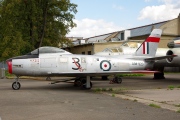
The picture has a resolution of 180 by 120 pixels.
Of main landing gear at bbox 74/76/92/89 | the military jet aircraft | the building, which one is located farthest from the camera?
the building

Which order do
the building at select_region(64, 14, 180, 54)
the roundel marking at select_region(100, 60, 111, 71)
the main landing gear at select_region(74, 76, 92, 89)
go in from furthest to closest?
1. the building at select_region(64, 14, 180, 54)
2. the roundel marking at select_region(100, 60, 111, 71)
3. the main landing gear at select_region(74, 76, 92, 89)

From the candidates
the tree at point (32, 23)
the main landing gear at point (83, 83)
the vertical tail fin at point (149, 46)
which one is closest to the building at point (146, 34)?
the tree at point (32, 23)

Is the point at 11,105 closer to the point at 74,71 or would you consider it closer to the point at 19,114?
the point at 19,114

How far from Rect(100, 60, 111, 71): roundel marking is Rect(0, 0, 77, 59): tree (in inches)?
693

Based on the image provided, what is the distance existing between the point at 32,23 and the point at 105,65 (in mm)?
20797

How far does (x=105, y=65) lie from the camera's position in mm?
12906

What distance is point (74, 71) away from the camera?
40.7 ft

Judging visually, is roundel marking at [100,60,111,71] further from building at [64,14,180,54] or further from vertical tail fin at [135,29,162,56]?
building at [64,14,180,54]

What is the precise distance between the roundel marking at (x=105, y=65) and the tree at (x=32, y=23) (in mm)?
17610

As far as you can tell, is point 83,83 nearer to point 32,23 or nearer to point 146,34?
point 32,23

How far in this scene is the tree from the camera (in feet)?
95.7

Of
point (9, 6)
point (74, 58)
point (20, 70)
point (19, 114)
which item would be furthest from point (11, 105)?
point (9, 6)

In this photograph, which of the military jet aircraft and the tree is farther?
the tree

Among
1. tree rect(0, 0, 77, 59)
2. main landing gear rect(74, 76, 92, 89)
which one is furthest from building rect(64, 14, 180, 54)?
main landing gear rect(74, 76, 92, 89)
